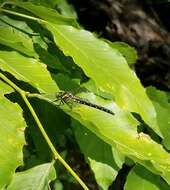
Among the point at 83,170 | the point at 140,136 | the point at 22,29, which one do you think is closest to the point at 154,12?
the point at 83,170

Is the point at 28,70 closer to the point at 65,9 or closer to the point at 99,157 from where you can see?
the point at 99,157

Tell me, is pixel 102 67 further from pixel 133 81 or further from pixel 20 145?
pixel 20 145

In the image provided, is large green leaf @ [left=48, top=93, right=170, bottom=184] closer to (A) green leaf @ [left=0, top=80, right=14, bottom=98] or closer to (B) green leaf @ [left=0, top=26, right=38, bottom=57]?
(A) green leaf @ [left=0, top=80, right=14, bottom=98]

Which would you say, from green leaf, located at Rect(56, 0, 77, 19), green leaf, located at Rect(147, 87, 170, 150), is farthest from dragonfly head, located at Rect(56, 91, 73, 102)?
green leaf, located at Rect(56, 0, 77, 19)

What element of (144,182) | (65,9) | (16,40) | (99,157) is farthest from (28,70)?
(65,9)

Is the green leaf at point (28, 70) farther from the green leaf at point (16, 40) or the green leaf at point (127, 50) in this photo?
the green leaf at point (127, 50)

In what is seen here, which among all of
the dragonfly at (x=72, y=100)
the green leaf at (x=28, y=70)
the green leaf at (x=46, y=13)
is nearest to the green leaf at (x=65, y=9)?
the green leaf at (x=46, y=13)
